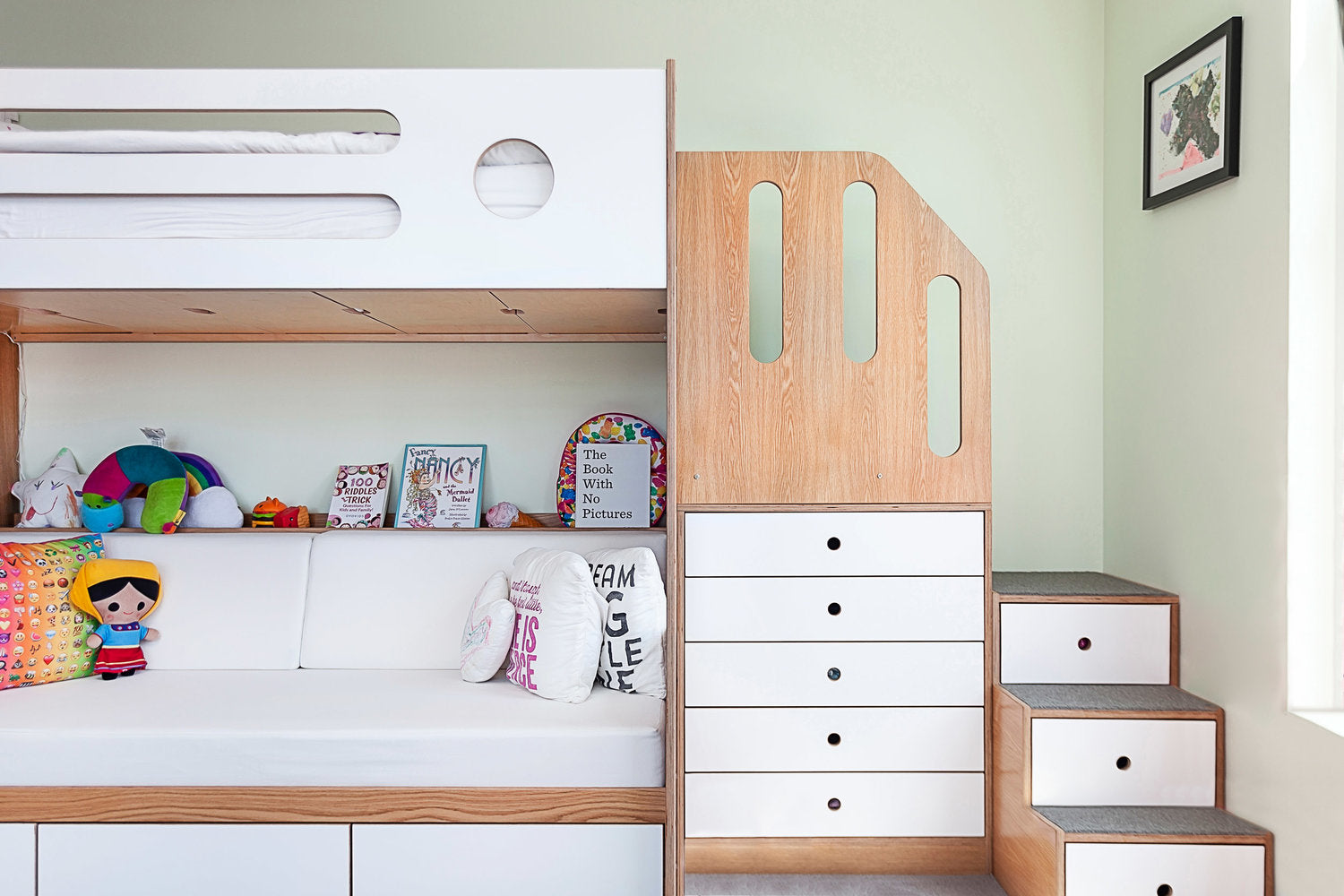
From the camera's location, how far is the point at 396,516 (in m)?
2.71

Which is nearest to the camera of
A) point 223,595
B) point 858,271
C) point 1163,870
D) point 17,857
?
point 1163,870

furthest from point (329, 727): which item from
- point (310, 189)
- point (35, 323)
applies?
point (35, 323)

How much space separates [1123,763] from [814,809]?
0.72 meters

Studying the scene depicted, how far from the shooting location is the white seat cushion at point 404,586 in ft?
8.20

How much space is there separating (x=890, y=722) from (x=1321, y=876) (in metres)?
0.87

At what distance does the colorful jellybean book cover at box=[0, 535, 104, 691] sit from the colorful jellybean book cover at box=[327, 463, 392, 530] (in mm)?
679

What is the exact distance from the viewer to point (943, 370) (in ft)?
8.89

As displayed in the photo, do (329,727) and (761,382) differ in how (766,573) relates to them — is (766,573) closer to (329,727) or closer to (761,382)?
(761,382)

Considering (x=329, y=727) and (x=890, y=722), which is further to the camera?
(x=890, y=722)

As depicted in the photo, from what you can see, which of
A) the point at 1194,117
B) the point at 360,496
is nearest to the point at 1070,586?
the point at 1194,117

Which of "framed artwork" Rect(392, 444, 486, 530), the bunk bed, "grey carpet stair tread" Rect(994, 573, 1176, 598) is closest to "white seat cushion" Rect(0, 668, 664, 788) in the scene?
the bunk bed

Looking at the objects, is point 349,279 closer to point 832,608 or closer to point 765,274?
point 765,274

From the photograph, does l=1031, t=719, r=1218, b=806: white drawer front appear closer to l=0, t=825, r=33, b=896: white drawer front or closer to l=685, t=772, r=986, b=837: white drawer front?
l=685, t=772, r=986, b=837: white drawer front

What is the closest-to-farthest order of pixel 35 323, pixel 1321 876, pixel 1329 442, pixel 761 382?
pixel 1321 876 → pixel 1329 442 → pixel 761 382 → pixel 35 323
